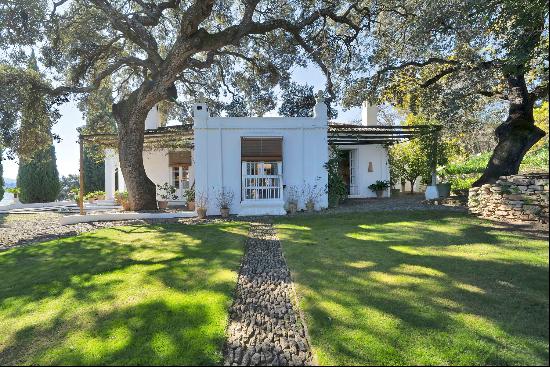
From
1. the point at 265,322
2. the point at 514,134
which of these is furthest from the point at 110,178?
the point at 514,134

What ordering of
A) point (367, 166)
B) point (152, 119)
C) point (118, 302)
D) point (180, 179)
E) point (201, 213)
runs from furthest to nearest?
1. point (152, 119)
2. point (180, 179)
3. point (367, 166)
4. point (201, 213)
5. point (118, 302)

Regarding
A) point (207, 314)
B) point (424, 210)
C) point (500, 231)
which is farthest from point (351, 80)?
point (207, 314)

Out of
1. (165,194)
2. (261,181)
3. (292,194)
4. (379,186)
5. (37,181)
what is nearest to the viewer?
(261,181)

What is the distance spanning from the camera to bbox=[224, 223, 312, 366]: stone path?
3080 millimetres

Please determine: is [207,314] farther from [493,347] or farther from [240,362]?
[493,347]

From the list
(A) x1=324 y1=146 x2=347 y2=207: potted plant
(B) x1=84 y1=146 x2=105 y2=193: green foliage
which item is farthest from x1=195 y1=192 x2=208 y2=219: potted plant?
(B) x1=84 y1=146 x2=105 y2=193: green foliage

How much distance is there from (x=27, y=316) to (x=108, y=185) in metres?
20.6

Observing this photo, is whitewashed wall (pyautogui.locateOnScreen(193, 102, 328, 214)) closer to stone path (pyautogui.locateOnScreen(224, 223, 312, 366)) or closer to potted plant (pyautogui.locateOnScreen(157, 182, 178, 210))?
potted plant (pyautogui.locateOnScreen(157, 182, 178, 210))

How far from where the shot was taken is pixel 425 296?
4.15m

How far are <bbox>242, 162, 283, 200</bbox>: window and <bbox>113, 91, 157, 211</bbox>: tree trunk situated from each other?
4.62 meters

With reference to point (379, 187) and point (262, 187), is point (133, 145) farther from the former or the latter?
point (379, 187)

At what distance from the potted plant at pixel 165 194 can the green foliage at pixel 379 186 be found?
11318mm

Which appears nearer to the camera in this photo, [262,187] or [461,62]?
[461,62]

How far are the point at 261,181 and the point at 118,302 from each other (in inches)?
371
